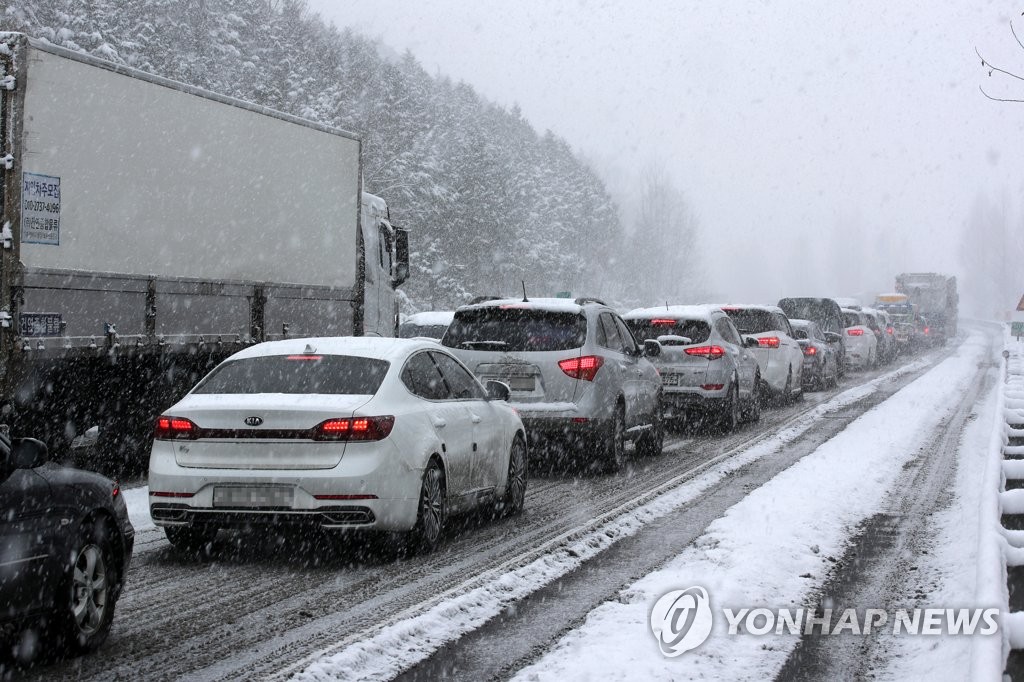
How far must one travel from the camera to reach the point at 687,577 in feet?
23.5

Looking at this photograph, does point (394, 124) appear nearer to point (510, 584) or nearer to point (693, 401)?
point (693, 401)

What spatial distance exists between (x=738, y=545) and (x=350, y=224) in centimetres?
910

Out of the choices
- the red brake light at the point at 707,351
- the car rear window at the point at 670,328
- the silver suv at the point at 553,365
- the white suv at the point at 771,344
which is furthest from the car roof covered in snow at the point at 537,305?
the white suv at the point at 771,344

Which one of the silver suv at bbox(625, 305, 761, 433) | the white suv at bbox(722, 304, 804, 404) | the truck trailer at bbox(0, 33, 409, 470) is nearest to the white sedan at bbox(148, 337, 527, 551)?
the truck trailer at bbox(0, 33, 409, 470)

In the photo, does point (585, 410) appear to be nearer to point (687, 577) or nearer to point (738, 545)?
point (738, 545)

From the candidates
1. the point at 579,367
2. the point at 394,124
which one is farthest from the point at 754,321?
the point at 394,124

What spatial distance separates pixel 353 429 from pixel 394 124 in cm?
6156

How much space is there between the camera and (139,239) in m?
11.6

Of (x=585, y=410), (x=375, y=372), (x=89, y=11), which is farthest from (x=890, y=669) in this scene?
(x=89, y=11)

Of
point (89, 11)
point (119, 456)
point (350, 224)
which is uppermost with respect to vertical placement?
point (89, 11)

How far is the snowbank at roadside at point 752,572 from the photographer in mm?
5344

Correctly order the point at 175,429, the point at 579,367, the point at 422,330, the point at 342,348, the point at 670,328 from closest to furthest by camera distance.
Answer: the point at 175,429 < the point at 342,348 < the point at 579,367 < the point at 670,328 < the point at 422,330

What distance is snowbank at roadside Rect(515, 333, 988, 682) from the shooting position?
534 centimetres

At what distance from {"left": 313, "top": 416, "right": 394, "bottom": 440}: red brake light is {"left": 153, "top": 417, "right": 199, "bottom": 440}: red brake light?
2.78 ft
